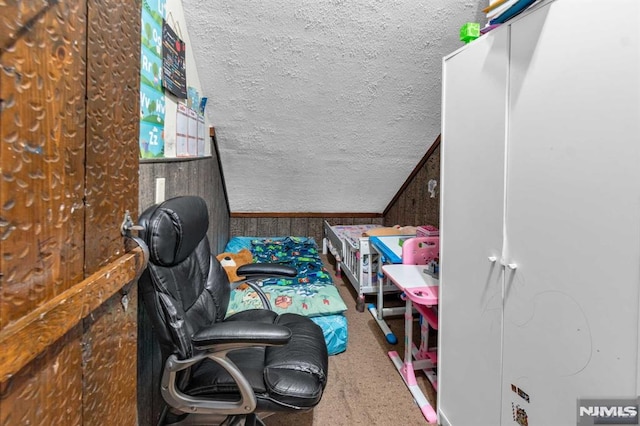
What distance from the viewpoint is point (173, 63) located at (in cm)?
171

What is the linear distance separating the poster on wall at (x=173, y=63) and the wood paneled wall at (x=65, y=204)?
3.16 feet

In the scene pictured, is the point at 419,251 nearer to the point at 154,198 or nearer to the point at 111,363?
the point at 154,198

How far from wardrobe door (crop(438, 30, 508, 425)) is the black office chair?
63cm

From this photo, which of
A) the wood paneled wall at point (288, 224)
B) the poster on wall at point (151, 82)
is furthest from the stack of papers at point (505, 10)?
the wood paneled wall at point (288, 224)

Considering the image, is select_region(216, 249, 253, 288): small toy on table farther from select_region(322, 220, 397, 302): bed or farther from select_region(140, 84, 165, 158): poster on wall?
select_region(140, 84, 165, 158): poster on wall

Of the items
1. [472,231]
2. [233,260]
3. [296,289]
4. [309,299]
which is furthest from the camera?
[233,260]

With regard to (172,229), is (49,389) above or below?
below

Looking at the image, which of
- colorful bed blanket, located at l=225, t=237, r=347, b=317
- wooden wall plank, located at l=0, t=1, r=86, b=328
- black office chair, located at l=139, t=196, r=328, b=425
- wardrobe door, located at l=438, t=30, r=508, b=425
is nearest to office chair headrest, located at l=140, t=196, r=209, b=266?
black office chair, located at l=139, t=196, r=328, b=425

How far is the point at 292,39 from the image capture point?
81.7 inches

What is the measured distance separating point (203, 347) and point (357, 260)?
2.06 meters

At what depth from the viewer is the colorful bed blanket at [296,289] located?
7.06 feet

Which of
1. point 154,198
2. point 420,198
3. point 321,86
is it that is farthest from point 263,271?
point 420,198

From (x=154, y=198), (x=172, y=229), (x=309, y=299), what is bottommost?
(x=309, y=299)

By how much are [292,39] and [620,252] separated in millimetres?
2043
